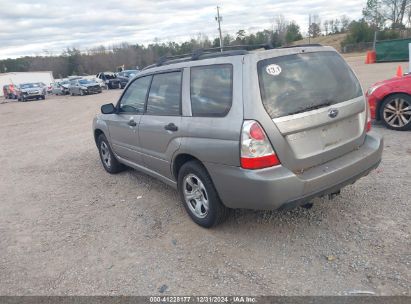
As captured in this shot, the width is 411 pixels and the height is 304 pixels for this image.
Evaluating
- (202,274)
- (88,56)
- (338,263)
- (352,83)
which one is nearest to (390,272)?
(338,263)

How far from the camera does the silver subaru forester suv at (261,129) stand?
3.01m

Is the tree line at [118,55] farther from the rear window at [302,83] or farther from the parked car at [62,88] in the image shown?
the rear window at [302,83]

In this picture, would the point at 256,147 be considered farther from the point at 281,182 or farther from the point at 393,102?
the point at 393,102

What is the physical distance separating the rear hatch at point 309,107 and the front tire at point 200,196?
2.76 ft

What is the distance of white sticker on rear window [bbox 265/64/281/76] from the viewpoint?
312 centimetres

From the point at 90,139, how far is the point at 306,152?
7.56 meters

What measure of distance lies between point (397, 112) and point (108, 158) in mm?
5424

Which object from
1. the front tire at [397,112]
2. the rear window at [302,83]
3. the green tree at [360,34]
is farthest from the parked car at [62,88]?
the green tree at [360,34]

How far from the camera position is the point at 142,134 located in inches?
176

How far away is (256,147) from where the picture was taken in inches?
117

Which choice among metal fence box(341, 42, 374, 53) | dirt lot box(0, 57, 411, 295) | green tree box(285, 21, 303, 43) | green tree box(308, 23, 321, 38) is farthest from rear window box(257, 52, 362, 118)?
green tree box(308, 23, 321, 38)

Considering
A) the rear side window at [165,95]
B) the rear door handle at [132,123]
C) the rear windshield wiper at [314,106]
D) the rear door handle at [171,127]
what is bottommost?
the rear door handle at [132,123]

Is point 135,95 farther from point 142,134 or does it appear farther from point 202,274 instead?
point 202,274

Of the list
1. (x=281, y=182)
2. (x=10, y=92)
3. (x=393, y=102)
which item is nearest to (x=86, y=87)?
(x=10, y=92)
